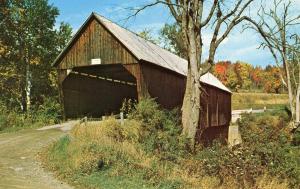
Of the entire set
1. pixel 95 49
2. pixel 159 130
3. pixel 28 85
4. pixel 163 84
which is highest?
pixel 95 49

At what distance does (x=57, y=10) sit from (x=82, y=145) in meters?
22.9

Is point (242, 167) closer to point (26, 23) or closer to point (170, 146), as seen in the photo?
point (170, 146)

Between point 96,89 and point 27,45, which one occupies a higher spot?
point 27,45

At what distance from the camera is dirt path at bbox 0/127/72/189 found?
37.6 feet

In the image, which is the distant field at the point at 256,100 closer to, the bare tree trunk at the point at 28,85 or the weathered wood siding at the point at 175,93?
the weathered wood siding at the point at 175,93

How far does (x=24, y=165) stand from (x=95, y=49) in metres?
11.3

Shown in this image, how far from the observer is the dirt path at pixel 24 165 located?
11.5 meters

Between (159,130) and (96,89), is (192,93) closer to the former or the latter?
(159,130)

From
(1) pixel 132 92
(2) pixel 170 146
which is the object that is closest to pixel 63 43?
(1) pixel 132 92

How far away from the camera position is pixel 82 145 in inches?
561

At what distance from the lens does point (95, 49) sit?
24094mm

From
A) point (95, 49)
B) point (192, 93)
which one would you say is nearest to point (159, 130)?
point (192, 93)

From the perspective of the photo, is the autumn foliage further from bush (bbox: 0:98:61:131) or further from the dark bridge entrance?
bush (bbox: 0:98:61:131)

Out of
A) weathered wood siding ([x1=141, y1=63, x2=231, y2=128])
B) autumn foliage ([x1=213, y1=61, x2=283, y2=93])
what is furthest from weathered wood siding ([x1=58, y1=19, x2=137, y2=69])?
autumn foliage ([x1=213, y1=61, x2=283, y2=93])
